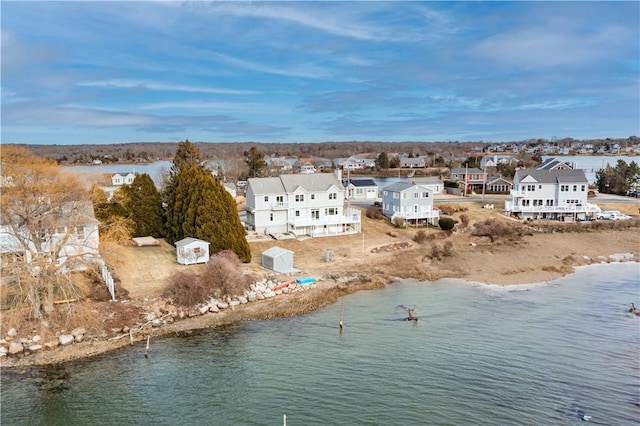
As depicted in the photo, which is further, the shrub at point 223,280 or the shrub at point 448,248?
the shrub at point 448,248

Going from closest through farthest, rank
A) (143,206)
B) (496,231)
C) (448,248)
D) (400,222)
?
1. (448,248)
2. (143,206)
3. (496,231)
4. (400,222)

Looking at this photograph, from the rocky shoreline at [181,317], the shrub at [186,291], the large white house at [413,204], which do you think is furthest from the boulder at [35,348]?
the large white house at [413,204]

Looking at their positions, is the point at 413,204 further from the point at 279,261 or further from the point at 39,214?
the point at 39,214

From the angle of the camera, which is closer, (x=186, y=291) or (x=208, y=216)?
(x=186, y=291)

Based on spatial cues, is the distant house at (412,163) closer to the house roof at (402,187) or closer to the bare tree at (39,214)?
the house roof at (402,187)

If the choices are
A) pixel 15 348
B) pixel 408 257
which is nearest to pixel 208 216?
pixel 15 348

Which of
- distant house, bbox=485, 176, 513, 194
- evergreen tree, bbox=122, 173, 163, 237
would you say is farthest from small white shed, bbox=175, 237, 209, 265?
distant house, bbox=485, 176, 513, 194
